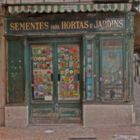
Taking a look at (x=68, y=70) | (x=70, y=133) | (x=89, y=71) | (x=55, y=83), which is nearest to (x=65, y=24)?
(x=68, y=70)

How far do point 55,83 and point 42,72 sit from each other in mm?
483

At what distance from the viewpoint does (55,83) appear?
35.3 ft

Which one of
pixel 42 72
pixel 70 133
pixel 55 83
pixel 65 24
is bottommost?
pixel 70 133

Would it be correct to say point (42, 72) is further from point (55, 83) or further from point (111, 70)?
point (111, 70)

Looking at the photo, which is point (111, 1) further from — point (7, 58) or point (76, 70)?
point (7, 58)

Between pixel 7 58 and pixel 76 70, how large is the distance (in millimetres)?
1943

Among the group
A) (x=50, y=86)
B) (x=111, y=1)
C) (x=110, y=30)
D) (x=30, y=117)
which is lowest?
(x=30, y=117)

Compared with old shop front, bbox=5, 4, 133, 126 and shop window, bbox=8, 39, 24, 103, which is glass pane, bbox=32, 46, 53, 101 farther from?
shop window, bbox=8, 39, 24, 103

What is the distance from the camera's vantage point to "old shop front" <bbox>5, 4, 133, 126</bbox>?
34.0 feet

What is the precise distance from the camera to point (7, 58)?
34.6ft

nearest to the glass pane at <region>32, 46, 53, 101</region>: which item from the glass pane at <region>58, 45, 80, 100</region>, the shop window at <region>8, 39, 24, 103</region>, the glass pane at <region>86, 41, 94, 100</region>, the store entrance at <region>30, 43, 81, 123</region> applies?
the store entrance at <region>30, 43, 81, 123</region>

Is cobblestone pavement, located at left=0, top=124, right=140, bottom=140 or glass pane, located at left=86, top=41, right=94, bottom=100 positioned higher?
glass pane, located at left=86, top=41, right=94, bottom=100

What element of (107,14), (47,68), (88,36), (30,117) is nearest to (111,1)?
(107,14)

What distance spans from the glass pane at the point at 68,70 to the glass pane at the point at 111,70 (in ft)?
2.57
